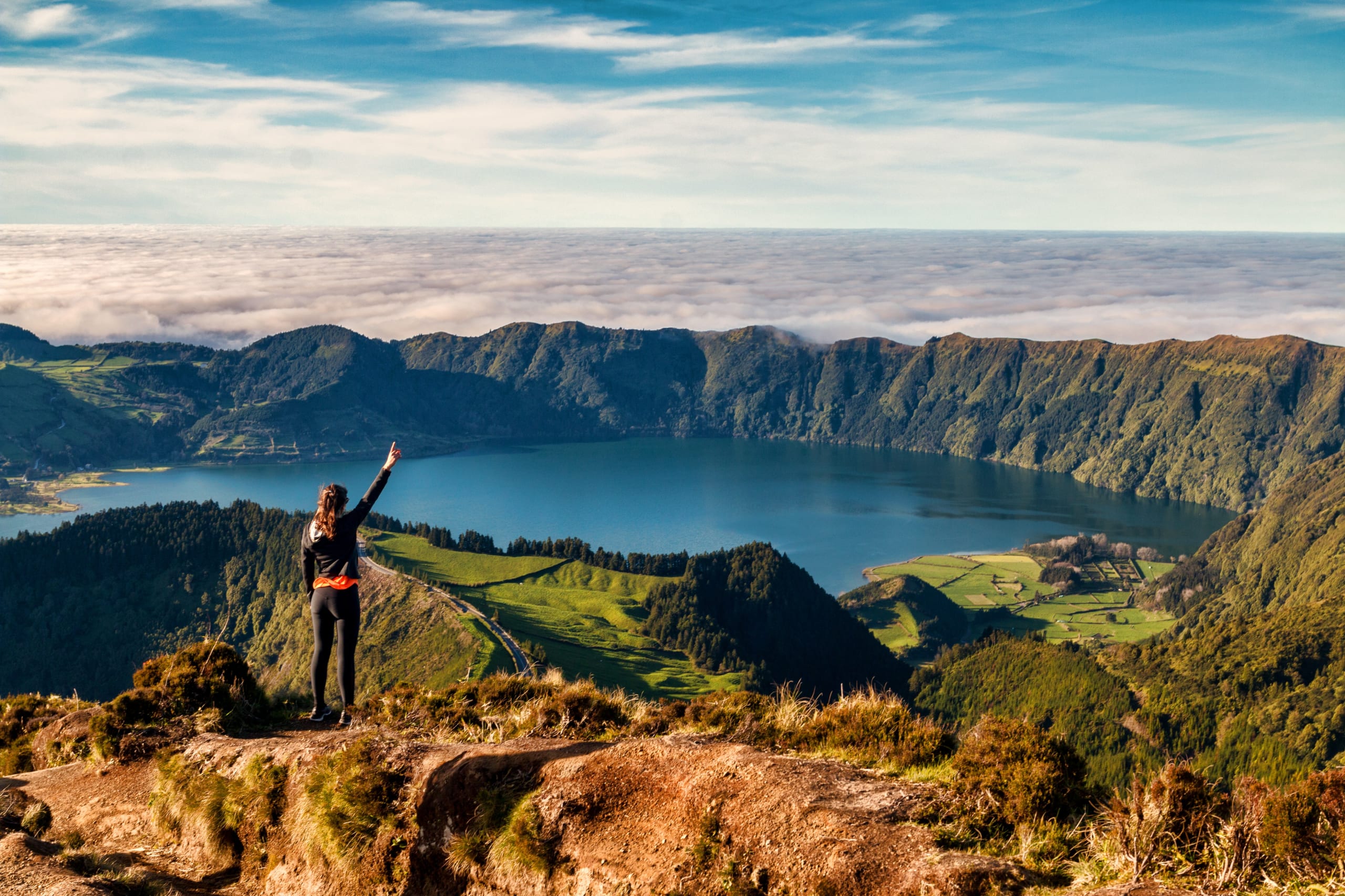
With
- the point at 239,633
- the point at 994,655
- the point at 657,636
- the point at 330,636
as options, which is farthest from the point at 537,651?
the point at 330,636

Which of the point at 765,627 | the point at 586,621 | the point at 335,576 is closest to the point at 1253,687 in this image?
the point at 765,627

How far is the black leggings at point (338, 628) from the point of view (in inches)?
531

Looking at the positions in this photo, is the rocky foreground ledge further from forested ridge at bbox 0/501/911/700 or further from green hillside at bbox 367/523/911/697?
forested ridge at bbox 0/501/911/700

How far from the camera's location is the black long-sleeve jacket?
13.3 meters

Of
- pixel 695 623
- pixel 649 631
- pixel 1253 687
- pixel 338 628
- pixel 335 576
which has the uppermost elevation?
pixel 335 576

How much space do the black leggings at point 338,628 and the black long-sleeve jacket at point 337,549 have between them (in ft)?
0.83

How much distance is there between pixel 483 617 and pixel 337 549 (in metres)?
128

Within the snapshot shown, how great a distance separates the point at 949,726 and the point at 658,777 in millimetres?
4715

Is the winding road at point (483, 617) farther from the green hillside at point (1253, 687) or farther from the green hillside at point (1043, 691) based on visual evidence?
the green hillside at point (1253, 687)

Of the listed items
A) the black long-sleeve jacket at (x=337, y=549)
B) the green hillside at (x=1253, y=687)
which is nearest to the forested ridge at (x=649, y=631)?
the green hillside at (x=1253, y=687)

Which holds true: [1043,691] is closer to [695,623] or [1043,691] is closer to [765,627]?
[765,627]

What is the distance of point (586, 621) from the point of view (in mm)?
172500

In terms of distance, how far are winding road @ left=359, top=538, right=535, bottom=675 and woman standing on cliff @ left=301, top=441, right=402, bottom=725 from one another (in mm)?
90288

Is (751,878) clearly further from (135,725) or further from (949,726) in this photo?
(135,725)
